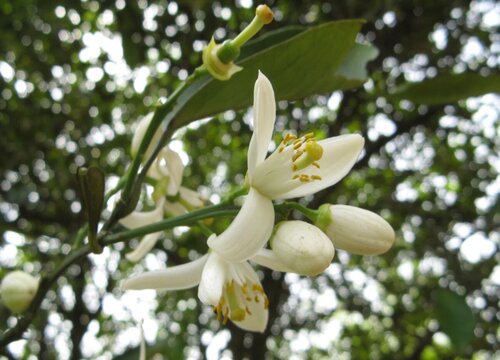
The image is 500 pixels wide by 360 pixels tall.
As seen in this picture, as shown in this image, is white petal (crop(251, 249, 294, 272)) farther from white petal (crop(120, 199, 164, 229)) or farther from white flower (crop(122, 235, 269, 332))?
white petal (crop(120, 199, 164, 229))

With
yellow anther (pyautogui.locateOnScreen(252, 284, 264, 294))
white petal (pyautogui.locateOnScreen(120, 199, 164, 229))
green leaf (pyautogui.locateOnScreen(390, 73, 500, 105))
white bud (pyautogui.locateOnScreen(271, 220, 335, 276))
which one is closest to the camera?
white bud (pyautogui.locateOnScreen(271, 220, 335, 276))

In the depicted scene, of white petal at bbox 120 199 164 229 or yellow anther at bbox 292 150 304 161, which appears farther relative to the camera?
white petal at bbox 120 199 164 229

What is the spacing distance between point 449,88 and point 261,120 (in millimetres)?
632

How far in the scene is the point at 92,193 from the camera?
683 mm

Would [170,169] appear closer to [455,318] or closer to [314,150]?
[314,150]

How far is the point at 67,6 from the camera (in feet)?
6.08

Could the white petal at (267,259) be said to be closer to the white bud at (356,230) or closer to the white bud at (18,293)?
the white bud at (356,230)

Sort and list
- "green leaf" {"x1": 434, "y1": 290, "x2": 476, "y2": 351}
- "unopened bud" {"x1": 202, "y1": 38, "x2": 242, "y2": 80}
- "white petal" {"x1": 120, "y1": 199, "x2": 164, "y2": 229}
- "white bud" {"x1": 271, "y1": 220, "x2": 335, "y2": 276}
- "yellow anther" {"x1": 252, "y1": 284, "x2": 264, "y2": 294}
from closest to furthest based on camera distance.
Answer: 1. "white bud" {"x1": 271, "y1": 220, "x2": 335, "y2": 276}
2. "unopened bud" {"x1": 202, "y1": 38, "x2": 242, "y2": 80}
3. "yellow anther" {"x1": 252, "y1": 284, "x2": 264, "y2": 294}
4. "white petal" {"x1": 120, "y1": 199, "x2": 164, "y2": 229}
5. "green leaf" {"x1": 434, "y1": 290, "x2": 476, "y2": 351}

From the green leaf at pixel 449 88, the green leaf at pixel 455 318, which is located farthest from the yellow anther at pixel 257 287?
the green leaf at pixel 455 318

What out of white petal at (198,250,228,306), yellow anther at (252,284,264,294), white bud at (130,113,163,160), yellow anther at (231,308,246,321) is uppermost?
white bud at (130,113,163,160)

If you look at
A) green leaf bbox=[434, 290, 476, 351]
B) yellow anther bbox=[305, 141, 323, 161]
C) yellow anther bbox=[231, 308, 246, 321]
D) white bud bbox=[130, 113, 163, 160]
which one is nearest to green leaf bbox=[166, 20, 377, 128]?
white bud bbox=[130, 113, 163, 160]

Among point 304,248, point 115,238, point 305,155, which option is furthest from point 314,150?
point 115,238

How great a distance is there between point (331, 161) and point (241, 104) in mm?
182

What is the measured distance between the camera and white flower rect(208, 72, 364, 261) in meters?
0.67
